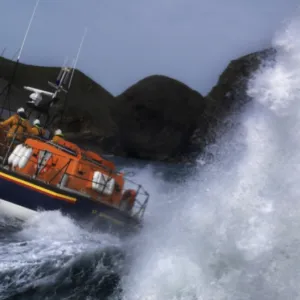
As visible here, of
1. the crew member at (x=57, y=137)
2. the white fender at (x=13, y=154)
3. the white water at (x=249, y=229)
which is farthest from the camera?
the crew member at (x=57, y=137)

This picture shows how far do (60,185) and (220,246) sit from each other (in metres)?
4.48

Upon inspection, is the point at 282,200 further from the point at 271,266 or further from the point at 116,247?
the point at 116,247

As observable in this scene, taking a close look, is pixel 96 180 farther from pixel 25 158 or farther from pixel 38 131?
pixel 38 131

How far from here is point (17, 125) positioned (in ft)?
31.0

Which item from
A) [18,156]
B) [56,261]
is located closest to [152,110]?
[18,156]

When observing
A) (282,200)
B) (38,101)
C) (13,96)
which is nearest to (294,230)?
(282,200)

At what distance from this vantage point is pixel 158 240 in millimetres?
6730

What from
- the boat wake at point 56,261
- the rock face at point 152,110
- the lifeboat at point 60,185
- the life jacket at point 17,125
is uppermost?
the rock face at point 152,110

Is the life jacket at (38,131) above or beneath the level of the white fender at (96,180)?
above

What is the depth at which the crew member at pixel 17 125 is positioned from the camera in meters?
9.45

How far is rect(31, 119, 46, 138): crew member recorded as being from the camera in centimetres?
983

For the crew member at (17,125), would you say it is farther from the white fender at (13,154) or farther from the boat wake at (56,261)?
the boat wake at (56,261)

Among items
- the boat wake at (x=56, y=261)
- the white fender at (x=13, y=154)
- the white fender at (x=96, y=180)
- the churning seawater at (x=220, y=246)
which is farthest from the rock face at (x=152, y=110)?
the churning seawater at (x=220, y=246)

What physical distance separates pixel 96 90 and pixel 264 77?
4729cm
